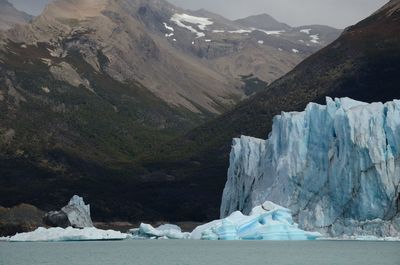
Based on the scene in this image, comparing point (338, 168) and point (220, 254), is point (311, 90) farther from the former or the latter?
point (220, 254)

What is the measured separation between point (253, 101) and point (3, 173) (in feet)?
222

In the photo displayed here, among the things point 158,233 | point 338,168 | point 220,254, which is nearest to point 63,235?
point 158,233

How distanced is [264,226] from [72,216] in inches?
1300

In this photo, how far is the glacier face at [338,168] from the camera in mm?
76562

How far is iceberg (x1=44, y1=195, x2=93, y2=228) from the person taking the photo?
100 m

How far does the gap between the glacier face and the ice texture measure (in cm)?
325

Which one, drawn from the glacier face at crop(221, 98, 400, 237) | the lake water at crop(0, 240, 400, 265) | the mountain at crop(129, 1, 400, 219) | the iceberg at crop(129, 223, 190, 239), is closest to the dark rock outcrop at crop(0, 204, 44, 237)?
the iceberg at crop(129, 223, 190, 239)

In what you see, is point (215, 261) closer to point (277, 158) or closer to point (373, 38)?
point (277, 158)

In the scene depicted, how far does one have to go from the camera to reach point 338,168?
80375mm

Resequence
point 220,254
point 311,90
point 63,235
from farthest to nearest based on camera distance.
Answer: point 311,90 → point 63,235 → point 220,254

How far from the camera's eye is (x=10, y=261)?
64.4m

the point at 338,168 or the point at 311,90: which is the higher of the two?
the point at 311,90

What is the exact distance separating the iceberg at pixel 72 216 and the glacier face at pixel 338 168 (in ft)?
82.4

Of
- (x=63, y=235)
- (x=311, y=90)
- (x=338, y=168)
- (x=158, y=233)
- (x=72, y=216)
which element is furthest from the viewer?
(x=311, y=90)
